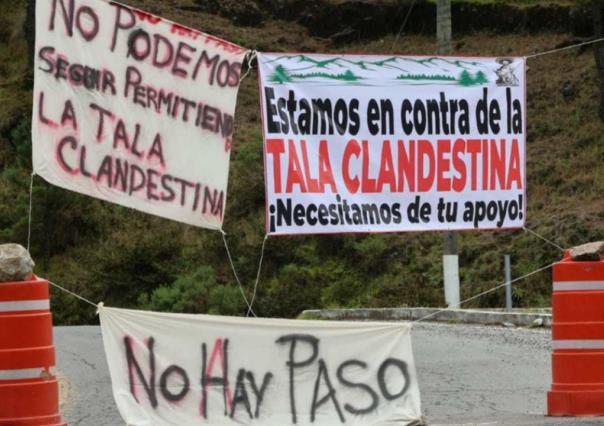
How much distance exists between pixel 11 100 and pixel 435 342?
31.0 m

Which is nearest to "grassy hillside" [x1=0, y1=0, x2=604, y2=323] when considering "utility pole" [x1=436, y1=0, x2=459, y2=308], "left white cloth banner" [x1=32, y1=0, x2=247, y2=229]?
"utility pole" [x1=436, y1=0, x2=459, y2=308]

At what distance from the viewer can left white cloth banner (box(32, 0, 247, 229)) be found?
9211 mm

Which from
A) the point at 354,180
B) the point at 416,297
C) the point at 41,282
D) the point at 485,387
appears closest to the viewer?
the point at 41,282

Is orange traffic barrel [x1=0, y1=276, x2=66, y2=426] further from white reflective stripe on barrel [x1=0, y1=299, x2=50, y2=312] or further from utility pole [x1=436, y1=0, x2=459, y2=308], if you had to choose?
utility pole [x1=436, y1=0, x2=459, y2=308]

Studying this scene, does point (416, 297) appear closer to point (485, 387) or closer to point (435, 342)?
point (435, 342)

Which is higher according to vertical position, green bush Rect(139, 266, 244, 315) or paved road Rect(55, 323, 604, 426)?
green bush Rect(139, 266, 244, 315)

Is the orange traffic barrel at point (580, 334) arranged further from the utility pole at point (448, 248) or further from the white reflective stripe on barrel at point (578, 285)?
the utility pole at point (448, 248)

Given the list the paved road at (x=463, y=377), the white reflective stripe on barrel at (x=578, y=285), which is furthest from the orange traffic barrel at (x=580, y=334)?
the paved road at (x=463, y=377)

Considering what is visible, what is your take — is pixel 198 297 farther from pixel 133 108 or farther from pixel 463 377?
pixel 133 108

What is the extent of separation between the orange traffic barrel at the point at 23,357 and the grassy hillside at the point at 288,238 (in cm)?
1861

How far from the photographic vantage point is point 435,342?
698 inches

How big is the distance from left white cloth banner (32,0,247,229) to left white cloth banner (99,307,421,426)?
2.75ft

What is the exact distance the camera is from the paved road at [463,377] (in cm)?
1067

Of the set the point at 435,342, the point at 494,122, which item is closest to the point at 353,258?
the point at 435,342
